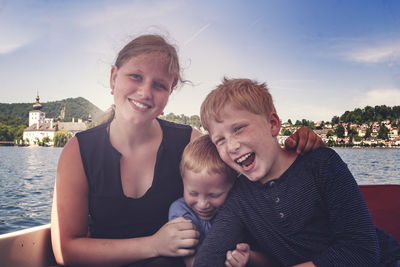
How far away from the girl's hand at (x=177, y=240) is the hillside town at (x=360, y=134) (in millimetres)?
45794

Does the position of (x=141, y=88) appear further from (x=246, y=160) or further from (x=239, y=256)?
(x=239, y=256)

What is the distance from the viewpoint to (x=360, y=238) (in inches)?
42.6

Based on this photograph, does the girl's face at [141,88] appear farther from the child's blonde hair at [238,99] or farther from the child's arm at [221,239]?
Answer: the child's arm at [221,239]

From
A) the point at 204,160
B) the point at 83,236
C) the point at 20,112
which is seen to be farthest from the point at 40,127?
the point at 204,160

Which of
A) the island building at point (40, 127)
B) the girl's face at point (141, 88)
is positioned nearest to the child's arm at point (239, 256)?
the girl's face at point (141, 88)

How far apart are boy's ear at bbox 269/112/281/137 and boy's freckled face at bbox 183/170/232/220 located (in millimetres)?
279

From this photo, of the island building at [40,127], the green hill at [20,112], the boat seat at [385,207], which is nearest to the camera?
the boat seat at [385,207]

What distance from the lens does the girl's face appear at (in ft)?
4.86

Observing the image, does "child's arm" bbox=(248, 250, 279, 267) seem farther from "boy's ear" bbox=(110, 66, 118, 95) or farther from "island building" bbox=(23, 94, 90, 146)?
"island building" bbox=(23, 94, 90, 146)

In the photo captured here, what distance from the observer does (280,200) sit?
4.03 ft

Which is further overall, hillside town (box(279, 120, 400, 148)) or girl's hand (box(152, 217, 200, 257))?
hillside town (box(279, 120, 400, 148))

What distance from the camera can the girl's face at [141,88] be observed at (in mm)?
1480

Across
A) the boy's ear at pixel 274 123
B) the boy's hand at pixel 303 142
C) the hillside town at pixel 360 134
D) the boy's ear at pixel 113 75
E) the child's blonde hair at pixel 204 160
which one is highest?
the boy's ear at pixel 113 75

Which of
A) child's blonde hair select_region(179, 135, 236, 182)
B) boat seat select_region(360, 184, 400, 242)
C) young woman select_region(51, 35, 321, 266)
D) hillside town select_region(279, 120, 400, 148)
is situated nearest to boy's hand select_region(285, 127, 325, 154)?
young woman select_region(51, 35, 321, 266)
